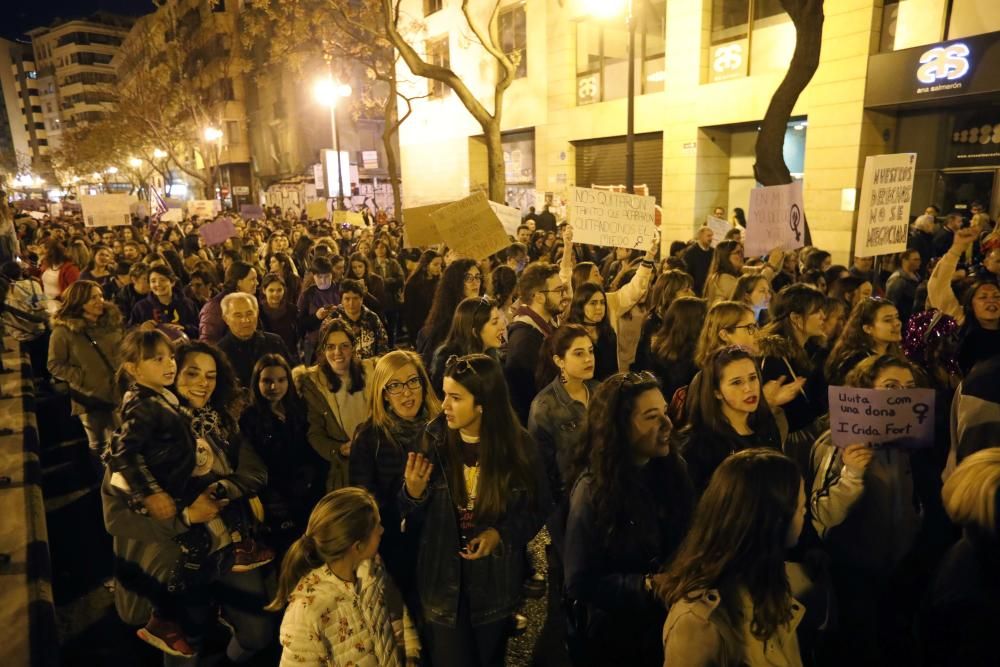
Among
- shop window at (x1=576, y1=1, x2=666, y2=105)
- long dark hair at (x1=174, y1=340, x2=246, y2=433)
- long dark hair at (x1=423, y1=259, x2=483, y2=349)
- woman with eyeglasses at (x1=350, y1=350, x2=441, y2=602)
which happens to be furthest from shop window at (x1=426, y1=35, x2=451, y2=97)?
woman with eyeglasses at (x1=350, y1=350, x2=441, y2=602)

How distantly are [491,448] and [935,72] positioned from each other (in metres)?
14.4

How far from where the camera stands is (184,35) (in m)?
53.6

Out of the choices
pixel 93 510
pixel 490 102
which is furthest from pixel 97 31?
pixel 93 510

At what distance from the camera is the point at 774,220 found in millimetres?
7180

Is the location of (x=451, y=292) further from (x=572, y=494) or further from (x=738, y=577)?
(x=738, y=577)

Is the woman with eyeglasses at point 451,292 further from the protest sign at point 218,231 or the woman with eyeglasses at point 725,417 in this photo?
the protest sign at point 218,231

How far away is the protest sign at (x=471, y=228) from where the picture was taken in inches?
296

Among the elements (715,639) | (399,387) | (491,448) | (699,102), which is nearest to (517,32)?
(699,102)

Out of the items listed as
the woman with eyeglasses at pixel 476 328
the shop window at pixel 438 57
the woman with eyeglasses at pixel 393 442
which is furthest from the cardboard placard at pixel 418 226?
the shop window at pixel 438 57

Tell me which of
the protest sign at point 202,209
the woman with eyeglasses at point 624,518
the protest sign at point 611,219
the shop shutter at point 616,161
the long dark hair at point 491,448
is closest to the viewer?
the woman with eyeglasses at point 624,518

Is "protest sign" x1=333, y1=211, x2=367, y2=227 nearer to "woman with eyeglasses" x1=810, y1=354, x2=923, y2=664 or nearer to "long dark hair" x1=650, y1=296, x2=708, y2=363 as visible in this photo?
"long dark hair" x1=650, y1=296, x2=708, y2=363

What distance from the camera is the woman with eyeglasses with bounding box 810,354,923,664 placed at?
2.88 m

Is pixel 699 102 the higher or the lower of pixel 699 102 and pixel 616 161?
the higher

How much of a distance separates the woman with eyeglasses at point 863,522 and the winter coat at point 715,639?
3.34ft
